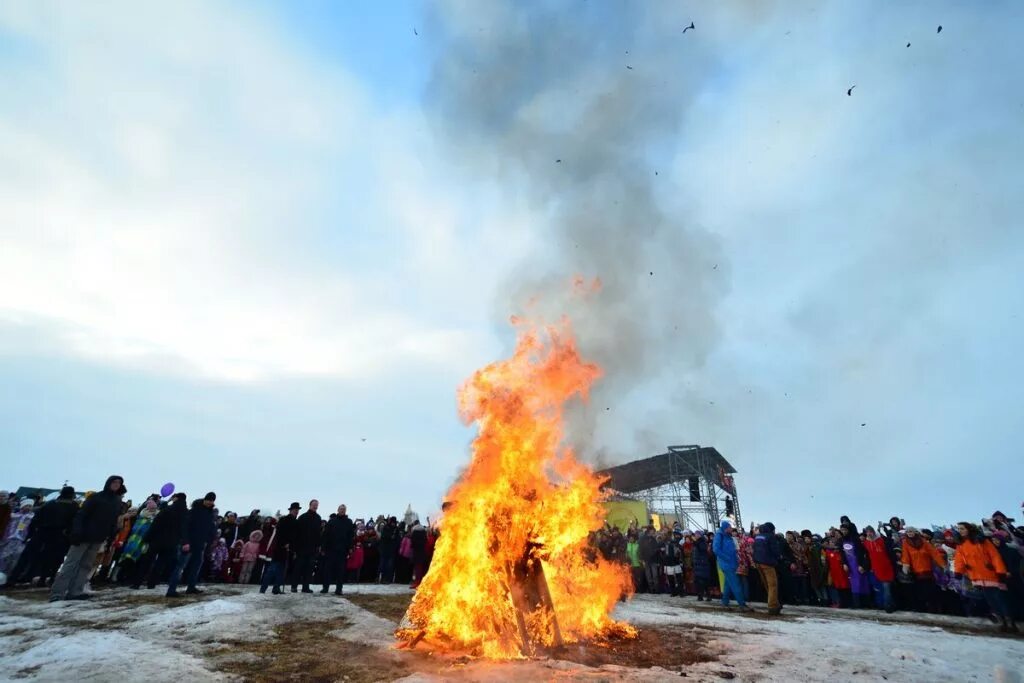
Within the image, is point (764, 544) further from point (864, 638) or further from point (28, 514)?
point (28, 514)

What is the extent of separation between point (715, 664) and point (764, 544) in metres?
8.27

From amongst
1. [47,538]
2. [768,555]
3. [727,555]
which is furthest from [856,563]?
[47,538]

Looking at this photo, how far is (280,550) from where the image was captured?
12.8m

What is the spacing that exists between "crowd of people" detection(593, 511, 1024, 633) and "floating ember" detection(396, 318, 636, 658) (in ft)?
24.4

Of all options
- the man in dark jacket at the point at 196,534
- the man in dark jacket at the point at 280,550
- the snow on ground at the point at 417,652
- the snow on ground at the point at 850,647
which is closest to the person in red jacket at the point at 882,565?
the snow on ground at the point at 850,647

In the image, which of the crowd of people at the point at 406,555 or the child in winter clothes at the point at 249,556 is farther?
the child in winter clothes at the point at 249,556

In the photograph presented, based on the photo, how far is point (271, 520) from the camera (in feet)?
64.3

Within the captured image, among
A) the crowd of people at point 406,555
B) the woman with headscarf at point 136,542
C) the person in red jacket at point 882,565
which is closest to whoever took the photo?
the crowd of people at point 406,555

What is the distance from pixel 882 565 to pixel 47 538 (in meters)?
22.5

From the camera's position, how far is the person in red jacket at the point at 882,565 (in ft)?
48.0

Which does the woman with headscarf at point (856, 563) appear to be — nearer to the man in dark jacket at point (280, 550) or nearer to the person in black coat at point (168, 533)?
the man in dark jacket at point (280, 550)

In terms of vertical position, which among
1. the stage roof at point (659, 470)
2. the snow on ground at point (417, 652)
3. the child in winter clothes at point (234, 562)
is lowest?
the snow on ground at point (417, 652)

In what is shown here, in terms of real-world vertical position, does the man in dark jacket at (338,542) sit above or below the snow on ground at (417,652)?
above

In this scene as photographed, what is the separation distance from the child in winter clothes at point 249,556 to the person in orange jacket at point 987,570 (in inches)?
804
